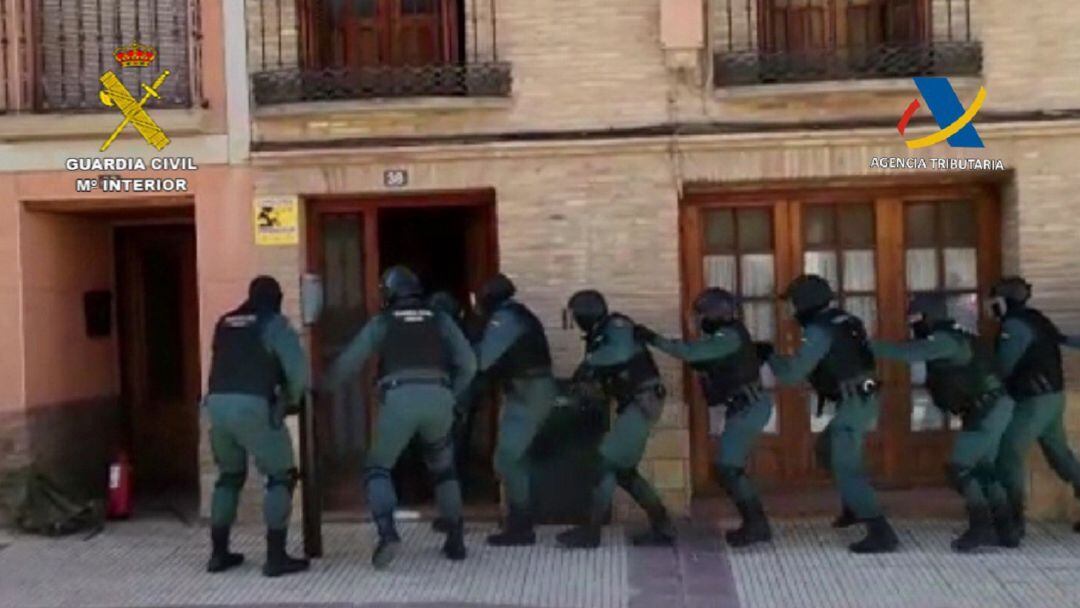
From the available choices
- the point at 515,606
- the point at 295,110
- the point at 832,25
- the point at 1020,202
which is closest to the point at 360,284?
the point at 295,110

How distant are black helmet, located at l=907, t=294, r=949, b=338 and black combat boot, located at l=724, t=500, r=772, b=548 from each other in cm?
144

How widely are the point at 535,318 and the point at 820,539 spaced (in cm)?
229

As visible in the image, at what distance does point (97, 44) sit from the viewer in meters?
9.12

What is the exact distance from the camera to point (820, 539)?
824cm

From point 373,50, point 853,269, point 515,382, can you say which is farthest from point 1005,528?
point 373,50

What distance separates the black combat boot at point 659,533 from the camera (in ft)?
26.5

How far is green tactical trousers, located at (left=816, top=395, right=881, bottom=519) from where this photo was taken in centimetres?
780

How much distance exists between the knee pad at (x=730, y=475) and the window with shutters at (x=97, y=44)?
14.8 feet

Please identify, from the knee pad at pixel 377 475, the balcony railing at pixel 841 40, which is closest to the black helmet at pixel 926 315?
the balcony railing at pixel 841 40

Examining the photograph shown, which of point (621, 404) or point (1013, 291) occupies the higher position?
point (1013, 291)

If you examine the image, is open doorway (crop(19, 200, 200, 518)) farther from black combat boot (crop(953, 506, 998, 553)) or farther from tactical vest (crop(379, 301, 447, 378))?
black combat boot (crop(953, 506, 998, 553))

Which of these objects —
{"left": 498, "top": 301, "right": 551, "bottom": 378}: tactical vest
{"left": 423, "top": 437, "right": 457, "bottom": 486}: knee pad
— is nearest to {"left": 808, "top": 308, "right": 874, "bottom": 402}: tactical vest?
{"left": 498, "top": 301, "right": 551, "bottom": 378}: tactical vest

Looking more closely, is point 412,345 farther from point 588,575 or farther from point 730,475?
point 730,475

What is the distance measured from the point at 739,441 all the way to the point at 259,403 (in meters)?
2.86
